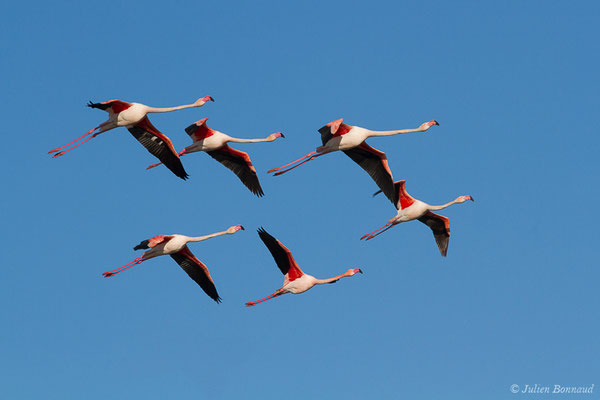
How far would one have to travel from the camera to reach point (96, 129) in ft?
125

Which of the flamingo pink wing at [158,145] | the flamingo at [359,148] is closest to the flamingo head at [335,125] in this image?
the flamingo at [359,148]

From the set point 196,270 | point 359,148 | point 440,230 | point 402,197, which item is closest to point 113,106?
point 196,270

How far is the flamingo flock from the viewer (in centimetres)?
3775

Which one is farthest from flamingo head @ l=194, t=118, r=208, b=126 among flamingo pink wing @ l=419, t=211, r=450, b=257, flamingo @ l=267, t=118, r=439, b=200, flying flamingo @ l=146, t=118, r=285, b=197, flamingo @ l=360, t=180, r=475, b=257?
flamingo pink wing @ l=419, t=211, r=450, b=257

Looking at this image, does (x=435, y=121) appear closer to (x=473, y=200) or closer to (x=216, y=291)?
(x=473, y=200)

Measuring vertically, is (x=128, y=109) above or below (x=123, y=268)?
above

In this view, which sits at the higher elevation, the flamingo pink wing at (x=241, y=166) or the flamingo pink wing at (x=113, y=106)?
the flamingo pink wing at (x=113, y=106)

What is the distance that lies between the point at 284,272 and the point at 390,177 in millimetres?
5152

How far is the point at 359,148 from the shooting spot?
40.0 m

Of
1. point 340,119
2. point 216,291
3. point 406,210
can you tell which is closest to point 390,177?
point 406,210

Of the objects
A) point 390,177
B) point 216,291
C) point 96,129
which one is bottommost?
point 216,291

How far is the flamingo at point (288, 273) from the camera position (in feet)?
123

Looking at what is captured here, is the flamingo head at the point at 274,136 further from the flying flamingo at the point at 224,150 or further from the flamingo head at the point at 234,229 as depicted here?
the flamingo head at the point at 234,229

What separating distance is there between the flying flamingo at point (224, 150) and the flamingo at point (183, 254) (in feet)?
7.70
